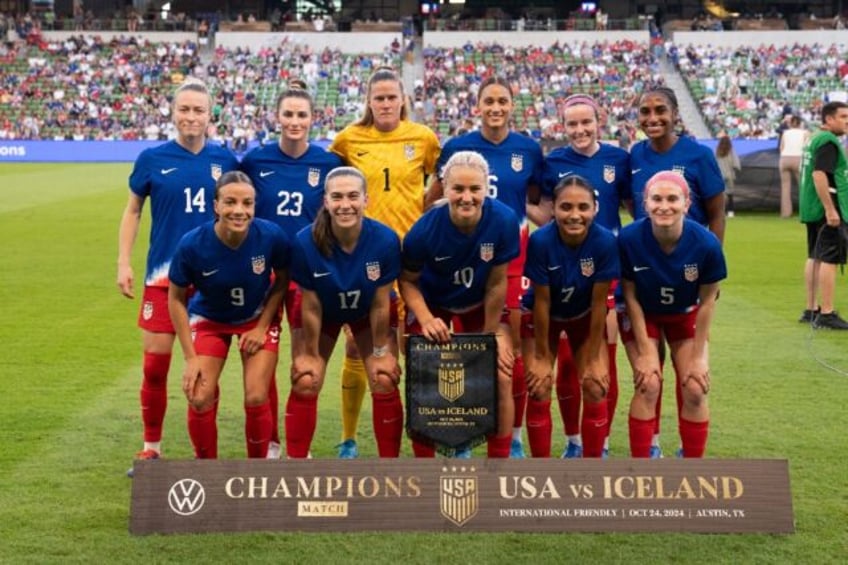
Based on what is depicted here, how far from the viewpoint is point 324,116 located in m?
43.1

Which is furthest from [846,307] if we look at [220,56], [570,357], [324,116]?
[220,56]

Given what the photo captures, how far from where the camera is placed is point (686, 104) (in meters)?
45.5

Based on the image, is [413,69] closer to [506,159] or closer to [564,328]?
[506,159]

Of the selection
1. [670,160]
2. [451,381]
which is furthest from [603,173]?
[451,381]

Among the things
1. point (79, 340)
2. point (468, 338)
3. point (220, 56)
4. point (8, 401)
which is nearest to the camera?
point (468, 338)

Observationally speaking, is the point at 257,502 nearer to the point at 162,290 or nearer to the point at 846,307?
the point at 162,290

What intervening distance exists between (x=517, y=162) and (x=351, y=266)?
1256 mm

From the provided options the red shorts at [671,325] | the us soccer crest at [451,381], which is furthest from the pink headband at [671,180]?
the us soccer crest at [451,381]

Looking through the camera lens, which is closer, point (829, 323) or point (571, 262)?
point (571, 262)

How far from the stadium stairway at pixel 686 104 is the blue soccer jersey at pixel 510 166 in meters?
37.3

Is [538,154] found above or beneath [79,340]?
above

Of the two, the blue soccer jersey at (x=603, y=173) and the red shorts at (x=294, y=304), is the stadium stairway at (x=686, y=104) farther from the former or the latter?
the red shorts at (x=294, y=304)

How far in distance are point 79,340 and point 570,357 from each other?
523 cm

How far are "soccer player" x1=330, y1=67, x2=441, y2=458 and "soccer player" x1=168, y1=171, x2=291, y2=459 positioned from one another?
739 mm
